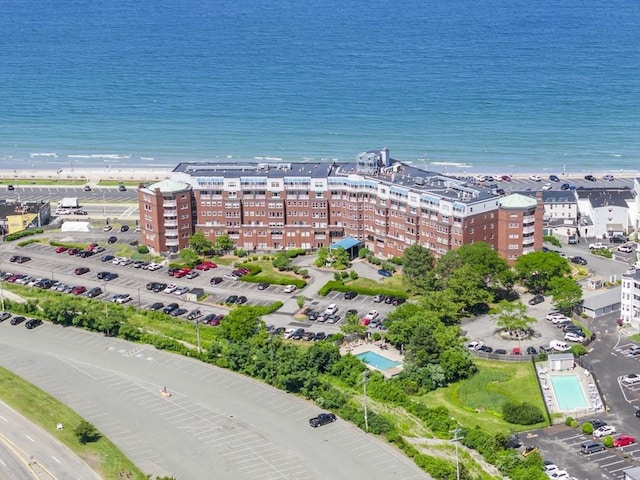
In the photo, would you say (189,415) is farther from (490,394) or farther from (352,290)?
(352,290)

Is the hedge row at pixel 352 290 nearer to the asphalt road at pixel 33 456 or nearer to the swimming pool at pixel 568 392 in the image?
the swimming pool at pixel 568 392

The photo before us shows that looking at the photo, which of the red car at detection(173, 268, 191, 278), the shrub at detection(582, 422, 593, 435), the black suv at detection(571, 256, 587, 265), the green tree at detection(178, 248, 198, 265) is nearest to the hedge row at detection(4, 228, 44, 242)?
the green tree at detection(178, 248, 198, 265)

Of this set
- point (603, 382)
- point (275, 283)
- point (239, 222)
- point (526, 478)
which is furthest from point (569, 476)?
point (239, 222)

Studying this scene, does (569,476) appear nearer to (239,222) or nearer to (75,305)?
(75,305)

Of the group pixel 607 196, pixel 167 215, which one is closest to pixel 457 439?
pixel 167 215

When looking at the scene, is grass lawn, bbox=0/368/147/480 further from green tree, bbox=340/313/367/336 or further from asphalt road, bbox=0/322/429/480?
green tree, bbox=340/313/367/336

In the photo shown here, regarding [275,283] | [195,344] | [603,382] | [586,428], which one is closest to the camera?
[586,428]
